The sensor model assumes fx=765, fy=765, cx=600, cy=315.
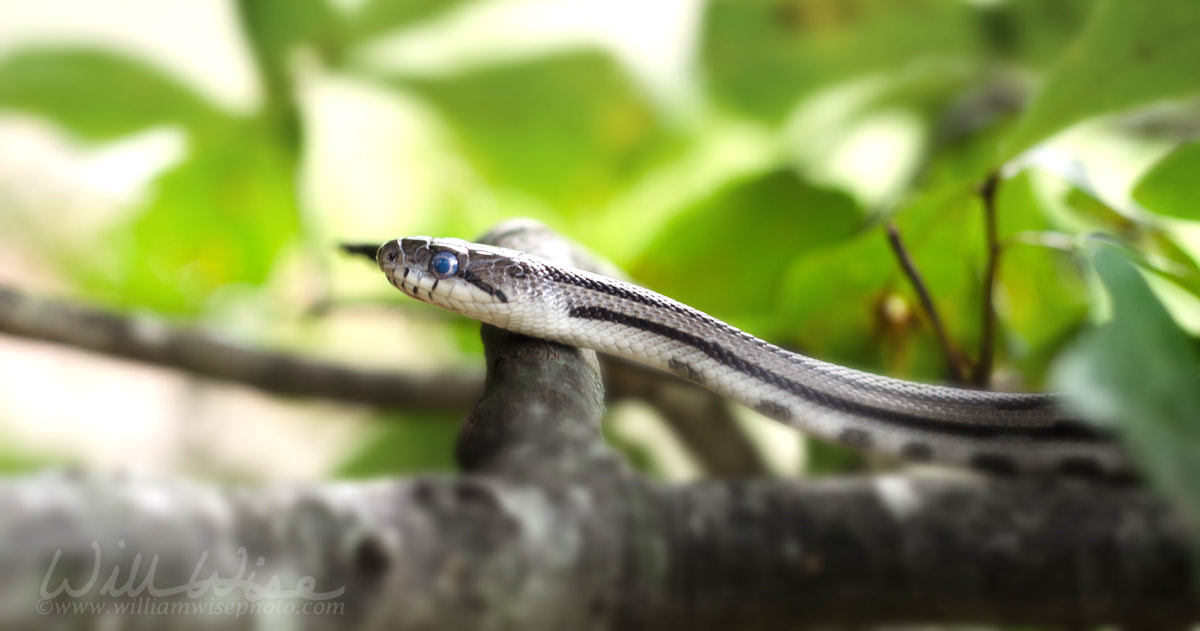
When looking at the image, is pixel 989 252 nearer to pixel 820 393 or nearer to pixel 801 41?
pixel 820 393

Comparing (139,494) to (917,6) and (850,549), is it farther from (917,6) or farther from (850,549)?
(917,6)

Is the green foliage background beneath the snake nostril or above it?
above

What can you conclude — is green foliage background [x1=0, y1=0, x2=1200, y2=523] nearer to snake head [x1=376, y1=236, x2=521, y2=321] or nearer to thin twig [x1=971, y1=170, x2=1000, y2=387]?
thin twig [x1=971, y1=170, x2=1000, y2=387]

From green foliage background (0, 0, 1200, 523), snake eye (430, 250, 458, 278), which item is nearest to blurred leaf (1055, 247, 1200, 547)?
green foliage background (0, 0, 1200, 523)

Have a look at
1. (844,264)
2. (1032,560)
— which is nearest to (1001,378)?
(844,264)

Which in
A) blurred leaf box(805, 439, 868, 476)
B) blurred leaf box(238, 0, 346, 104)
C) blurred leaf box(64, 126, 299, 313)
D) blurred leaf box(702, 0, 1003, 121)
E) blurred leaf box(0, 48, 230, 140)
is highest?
blurred leaf box(702, 0, 1003, 121)

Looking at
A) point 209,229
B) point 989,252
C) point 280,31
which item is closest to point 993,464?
point 989,252

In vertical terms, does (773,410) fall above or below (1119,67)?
below

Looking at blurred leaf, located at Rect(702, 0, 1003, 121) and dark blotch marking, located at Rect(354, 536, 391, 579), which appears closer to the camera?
dark blotch marking, located at Rect(354, 536, 391, 579)
